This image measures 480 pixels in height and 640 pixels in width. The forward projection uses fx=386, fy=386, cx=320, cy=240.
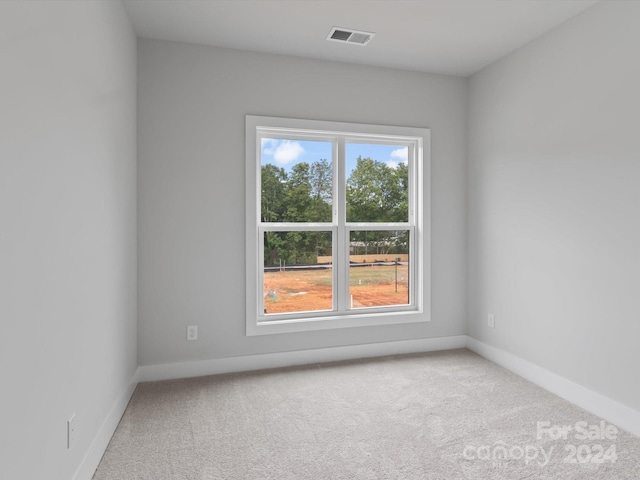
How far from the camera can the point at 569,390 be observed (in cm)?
277

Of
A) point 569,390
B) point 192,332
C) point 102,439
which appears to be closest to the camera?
point 102,439

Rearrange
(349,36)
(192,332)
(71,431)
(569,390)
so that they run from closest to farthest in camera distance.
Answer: (71,431) → (569,390) → (349,36) → (192,332)

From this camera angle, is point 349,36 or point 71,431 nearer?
point 71,431

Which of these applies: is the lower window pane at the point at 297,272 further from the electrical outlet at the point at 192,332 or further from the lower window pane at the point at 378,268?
the electrical outlet at the point at 192,332

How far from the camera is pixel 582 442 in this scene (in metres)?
2.22

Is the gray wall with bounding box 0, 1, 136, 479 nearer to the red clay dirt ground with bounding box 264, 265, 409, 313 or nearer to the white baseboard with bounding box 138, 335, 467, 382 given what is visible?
the white baseboard with bounding box 138, 335, 467, 382

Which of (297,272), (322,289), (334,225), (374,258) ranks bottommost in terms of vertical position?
(322,289)

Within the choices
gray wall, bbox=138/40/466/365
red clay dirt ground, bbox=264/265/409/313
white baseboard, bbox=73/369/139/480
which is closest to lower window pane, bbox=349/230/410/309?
red clay dirt ground, bbox=264/265/409/313

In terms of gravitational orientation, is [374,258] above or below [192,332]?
above

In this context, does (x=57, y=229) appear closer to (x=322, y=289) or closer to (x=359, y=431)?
(x=359, y=431)

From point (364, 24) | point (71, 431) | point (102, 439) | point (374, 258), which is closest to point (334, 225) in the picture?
point (374, 258)

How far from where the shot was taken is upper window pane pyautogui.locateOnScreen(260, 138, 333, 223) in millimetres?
3418

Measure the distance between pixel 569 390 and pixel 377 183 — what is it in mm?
2272

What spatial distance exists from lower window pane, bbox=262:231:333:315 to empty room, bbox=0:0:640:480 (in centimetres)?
2
